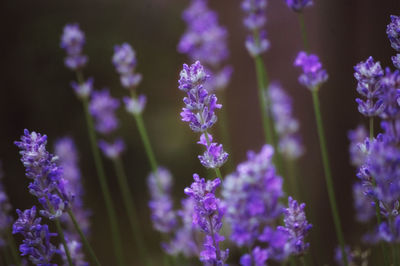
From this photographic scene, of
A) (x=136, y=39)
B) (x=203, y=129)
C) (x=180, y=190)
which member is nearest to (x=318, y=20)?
(x=136, y=39)

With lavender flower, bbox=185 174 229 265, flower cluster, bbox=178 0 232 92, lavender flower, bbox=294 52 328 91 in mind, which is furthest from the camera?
flower cluster, bbox=178 0 232 92

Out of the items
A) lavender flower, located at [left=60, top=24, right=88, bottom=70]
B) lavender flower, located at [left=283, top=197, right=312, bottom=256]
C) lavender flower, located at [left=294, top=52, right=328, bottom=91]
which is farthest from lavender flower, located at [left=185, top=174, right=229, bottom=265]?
lavender flower, located at [left=60, top=24, right=88, bottom=70]

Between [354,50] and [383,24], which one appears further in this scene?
[354,50]

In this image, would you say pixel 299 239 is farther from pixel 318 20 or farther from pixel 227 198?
pixel 318 20

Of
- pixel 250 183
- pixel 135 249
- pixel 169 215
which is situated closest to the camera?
pixel 250 183

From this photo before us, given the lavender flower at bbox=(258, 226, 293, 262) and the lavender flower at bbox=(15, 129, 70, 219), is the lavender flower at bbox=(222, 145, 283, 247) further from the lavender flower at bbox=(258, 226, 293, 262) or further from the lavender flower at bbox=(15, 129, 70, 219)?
the lavender flower at bbox=(15, 129, 70, 219)

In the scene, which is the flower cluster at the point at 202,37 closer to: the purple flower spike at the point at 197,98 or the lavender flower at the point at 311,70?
the lavender flower at the point at 311,70

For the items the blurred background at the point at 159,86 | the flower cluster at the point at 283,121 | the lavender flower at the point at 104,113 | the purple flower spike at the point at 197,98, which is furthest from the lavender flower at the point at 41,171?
the blurred background at the point at 159,86
